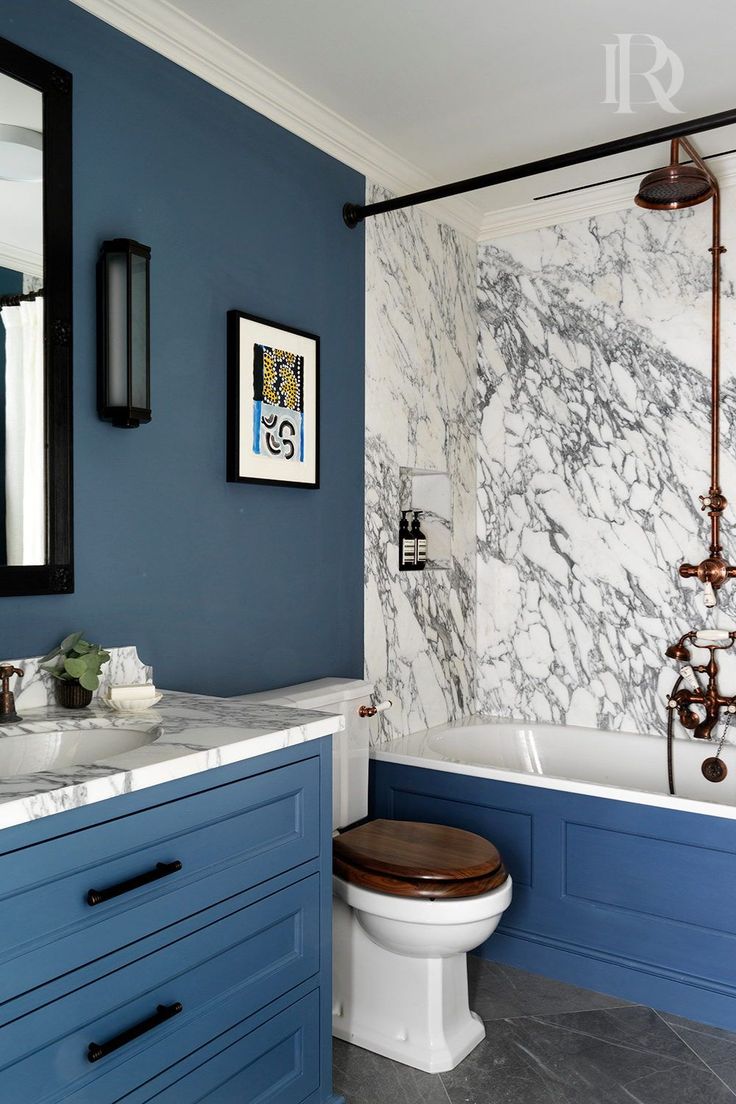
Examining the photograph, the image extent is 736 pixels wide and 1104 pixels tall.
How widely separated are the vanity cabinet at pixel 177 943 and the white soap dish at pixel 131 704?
1.25 feet

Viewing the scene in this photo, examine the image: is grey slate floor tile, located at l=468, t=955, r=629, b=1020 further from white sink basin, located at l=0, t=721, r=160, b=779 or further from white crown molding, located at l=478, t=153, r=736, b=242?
white crown molding, located at l=478, t=153, r=736, b=242

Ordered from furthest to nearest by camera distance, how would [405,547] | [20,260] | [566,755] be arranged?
[566,755] < [405,547] < [20,260]

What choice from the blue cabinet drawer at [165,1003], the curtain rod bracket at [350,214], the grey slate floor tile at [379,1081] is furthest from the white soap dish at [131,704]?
the curtain rod bracket at [350,214]

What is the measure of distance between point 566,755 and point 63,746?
2.20m

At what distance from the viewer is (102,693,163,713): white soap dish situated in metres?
1.88

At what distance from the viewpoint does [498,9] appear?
2207mm

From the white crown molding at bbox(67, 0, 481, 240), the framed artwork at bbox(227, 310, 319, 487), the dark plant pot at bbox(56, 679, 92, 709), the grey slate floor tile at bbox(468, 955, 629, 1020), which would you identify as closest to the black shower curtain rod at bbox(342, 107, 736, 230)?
the white crown molding at bbox(67, 0, 481, 240)

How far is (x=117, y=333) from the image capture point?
201cm

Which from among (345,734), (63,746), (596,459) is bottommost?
(345,734)

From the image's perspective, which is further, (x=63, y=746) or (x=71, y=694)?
(x=71, y=694)

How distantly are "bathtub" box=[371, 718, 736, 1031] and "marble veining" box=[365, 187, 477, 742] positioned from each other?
1.11 feet

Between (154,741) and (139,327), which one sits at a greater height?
(139,327)

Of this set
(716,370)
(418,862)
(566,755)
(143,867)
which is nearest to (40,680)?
(143,867)

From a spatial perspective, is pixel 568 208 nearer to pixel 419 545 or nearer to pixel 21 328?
pixel 419 545
